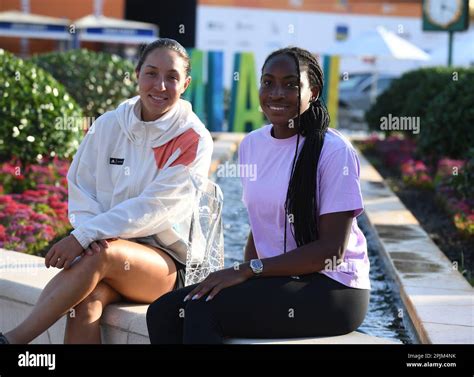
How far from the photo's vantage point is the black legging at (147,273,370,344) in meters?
3.41

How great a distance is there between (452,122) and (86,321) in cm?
629

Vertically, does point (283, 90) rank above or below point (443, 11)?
below

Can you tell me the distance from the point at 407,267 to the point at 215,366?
2675 mm

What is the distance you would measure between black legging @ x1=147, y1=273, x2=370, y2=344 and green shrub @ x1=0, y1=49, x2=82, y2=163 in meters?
4.60

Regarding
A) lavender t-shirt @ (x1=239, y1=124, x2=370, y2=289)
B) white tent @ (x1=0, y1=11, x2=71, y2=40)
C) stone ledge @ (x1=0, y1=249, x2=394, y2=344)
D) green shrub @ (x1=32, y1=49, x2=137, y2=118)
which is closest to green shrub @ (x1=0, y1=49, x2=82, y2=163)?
green shrub @ (x1=32, y1=49, x2=137, y2=118)

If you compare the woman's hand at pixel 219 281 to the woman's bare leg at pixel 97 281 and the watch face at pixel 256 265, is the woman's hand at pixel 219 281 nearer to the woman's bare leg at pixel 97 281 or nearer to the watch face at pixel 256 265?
the watch face at pixel 256 265

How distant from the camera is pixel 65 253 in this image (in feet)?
12.3

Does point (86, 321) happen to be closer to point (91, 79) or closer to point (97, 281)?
point (97, 281)

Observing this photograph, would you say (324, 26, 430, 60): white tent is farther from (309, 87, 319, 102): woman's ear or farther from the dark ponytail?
(309, 87, 319, 102): woman's ear

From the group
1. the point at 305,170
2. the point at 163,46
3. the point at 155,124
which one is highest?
the point at 163,46

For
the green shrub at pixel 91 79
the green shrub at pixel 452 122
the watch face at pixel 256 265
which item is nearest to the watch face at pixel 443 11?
the green shrub at pixel 452 122

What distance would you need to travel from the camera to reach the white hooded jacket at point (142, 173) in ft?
13.3

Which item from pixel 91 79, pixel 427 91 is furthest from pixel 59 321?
pixel 427 91

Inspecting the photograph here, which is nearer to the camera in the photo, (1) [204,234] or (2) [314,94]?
(2) [314,94]
